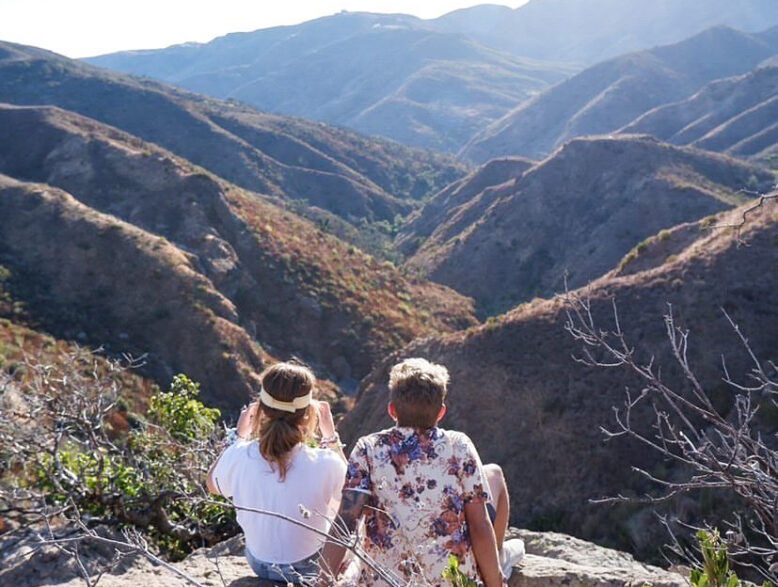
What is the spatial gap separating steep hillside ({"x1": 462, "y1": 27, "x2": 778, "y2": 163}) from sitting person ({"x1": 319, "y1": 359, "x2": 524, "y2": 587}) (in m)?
112

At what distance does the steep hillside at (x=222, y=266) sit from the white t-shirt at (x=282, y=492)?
65.4 feet

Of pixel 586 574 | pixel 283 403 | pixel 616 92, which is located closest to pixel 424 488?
pixel 283 403

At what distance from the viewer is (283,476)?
342 centimetres

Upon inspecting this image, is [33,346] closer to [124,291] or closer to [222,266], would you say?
[124,291]

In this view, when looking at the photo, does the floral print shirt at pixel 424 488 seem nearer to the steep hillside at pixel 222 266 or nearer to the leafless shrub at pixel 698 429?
the leafless shrub at pixel 698 429

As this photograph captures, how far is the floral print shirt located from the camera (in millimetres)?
3203

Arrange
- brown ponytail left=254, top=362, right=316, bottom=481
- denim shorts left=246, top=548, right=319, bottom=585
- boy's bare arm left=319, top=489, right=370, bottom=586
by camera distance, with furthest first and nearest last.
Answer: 1. denim shorts left=246, top=548, right=319, bottom=585
2. brown ponytail left=254, top=362, right=316, bottom=481
3. boy's bare arm left=319, top=489, right=370, bottom=586

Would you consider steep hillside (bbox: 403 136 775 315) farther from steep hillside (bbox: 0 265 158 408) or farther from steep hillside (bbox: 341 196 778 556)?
steep hillside (bbox: 0 265 158 408)

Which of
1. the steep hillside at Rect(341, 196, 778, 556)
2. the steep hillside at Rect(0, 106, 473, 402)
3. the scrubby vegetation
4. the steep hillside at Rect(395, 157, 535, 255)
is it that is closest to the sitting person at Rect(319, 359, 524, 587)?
the scrubby vegetation

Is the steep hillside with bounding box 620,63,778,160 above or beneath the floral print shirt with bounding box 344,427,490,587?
beneath

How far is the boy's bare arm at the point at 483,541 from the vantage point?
126 inches

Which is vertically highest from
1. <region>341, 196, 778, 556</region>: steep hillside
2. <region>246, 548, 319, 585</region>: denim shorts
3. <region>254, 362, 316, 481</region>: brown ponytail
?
<region>254, 362, 316, 481</region>: brown ponytail

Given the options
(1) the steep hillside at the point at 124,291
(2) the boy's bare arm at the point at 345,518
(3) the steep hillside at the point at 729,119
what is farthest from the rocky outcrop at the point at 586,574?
(3) the steep hillside at the point at 729,119

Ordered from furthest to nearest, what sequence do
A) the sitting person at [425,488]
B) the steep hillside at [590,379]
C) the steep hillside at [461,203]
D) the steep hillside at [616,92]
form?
the steep hillside at [616,92]
the steep hillside at [461,203]
the steep hillside at [590,379]
the sitting person at [425,488]
